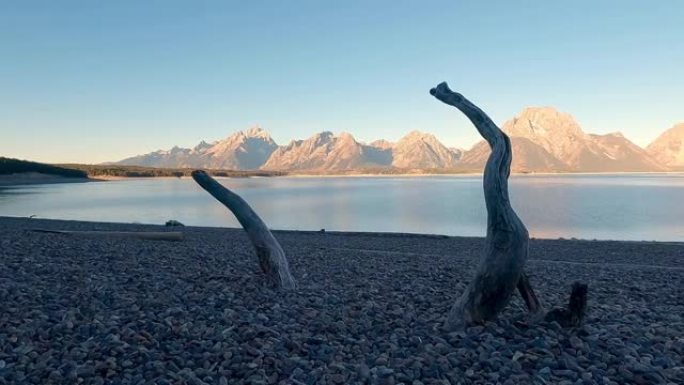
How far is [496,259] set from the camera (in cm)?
723

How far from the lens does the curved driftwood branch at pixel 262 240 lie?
10.9 m

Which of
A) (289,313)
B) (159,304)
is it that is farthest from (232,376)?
(159,304)

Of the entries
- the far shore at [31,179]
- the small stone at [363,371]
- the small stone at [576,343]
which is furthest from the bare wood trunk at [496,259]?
the far shore at [31,179]

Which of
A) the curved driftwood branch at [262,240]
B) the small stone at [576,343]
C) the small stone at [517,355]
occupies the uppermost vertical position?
the curved driftwood branch at [262,240]

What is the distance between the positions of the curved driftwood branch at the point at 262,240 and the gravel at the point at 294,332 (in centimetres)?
36

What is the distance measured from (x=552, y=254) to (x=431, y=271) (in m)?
13.1

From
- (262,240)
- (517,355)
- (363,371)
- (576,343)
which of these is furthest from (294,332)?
(262,240)

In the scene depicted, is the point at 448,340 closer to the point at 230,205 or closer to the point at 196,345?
the point at 196,345

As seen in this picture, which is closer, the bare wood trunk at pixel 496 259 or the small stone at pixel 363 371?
the small stone at pixel 363 371

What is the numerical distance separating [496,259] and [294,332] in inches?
119

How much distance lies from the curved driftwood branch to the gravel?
0.36 meters

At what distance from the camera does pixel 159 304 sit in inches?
339

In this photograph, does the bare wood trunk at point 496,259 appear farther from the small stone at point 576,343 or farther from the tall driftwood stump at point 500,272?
the small stone at point 576,343

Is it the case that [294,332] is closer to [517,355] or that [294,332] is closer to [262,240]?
[517,355]
